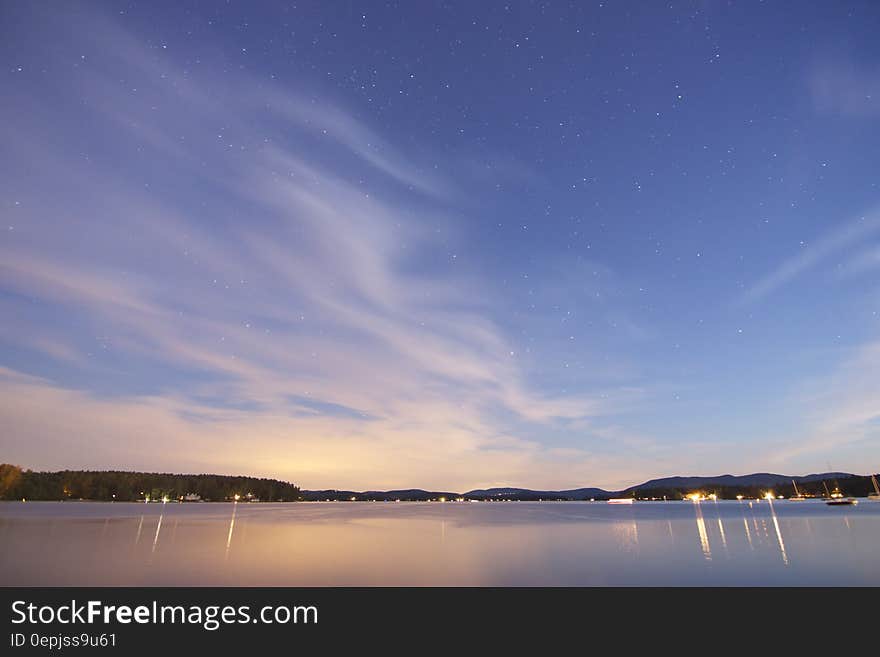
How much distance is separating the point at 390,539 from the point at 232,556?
58.8 ft
